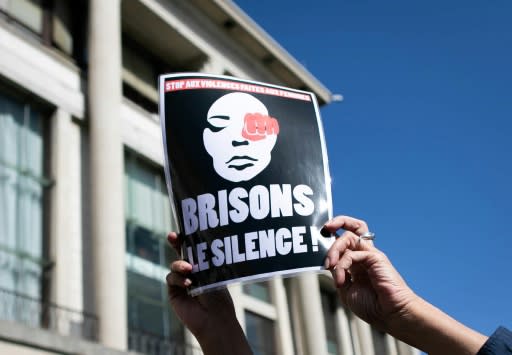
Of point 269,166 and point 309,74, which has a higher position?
point 309,74

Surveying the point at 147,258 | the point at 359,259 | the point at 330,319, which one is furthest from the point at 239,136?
the point at 330,319

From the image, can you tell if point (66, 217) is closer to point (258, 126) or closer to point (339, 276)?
point (258, 126)

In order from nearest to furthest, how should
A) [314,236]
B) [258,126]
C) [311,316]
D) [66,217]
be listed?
[314,236], [258,126], [66,217], [311,316]

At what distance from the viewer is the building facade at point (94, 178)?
16453 millimetres

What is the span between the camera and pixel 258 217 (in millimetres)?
3100

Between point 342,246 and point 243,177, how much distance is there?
51 centimetres

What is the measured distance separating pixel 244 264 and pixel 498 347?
1024mm

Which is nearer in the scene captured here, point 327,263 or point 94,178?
point 327,263

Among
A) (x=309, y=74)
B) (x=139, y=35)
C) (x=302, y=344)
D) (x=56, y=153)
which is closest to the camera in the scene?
(x=56, y=153)

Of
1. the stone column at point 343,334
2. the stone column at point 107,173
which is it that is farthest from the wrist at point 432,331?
the stone column at point 343,334

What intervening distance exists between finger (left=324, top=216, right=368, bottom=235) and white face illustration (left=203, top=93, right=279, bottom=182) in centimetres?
37

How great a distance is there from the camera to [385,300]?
2.79 m

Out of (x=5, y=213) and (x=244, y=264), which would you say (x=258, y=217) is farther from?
(x=5, y=213)

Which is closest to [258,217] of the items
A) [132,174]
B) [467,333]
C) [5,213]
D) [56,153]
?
[467,333]
